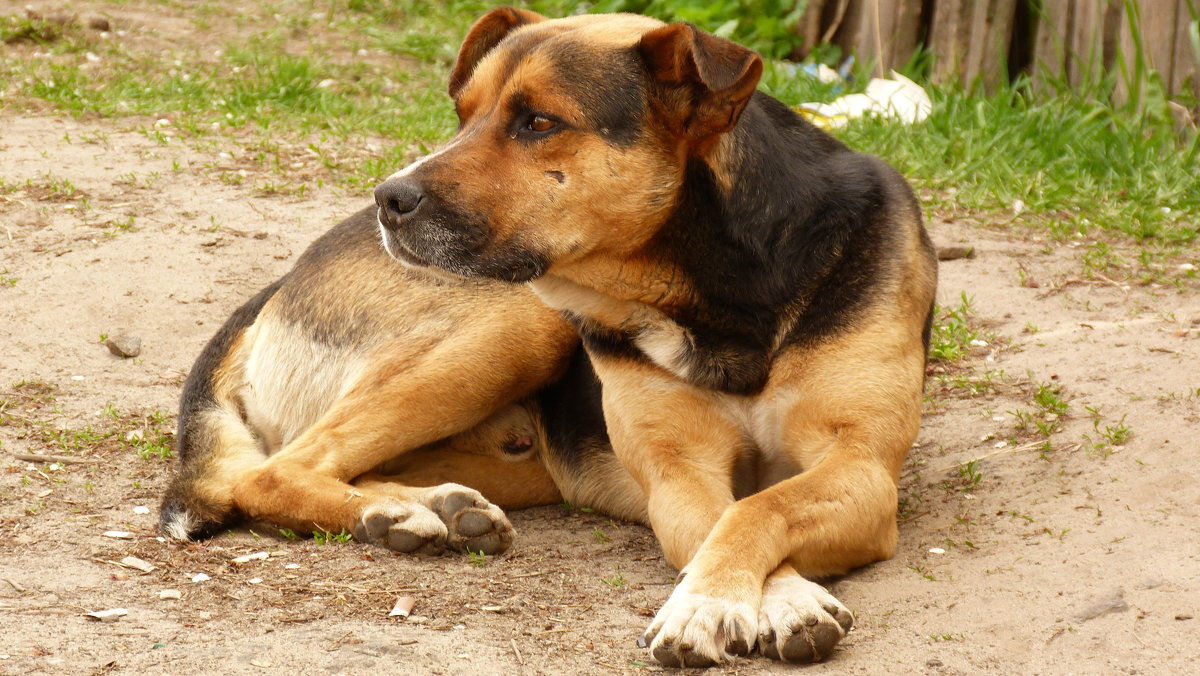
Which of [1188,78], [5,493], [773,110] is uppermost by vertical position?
[773,110]

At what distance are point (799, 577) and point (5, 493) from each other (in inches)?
104

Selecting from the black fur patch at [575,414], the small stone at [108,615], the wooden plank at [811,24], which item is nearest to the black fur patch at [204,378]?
the small stone at [108,615]

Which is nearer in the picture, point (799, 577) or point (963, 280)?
point (799, 577)

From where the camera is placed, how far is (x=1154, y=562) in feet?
10.6

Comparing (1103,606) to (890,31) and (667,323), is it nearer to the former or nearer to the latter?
(667,323)

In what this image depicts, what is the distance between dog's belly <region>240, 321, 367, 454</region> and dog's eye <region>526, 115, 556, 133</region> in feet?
4.03

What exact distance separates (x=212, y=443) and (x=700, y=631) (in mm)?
2100

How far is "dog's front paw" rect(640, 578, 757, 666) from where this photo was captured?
2.95 metres

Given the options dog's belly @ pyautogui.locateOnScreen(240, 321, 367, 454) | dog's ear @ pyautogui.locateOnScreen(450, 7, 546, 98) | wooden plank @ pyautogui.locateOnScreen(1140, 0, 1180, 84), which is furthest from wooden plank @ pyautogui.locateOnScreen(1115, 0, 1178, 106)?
dog's belly @ pyautogui.locateOnScreen(240, 321, 367, 454)

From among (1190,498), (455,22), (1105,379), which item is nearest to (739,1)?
(455,22)

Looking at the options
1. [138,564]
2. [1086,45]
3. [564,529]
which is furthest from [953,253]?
[138,564]

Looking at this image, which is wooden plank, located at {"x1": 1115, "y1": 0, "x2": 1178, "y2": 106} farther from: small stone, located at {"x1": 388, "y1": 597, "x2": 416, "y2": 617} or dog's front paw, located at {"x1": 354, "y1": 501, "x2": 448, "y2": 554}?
small stone, located at {"x1": 388, "y1": 597, "x2": 416, "y2": 617}

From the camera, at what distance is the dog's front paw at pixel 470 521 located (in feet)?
12.7

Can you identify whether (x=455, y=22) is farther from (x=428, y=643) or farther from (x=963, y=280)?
(x=428, y=643)
